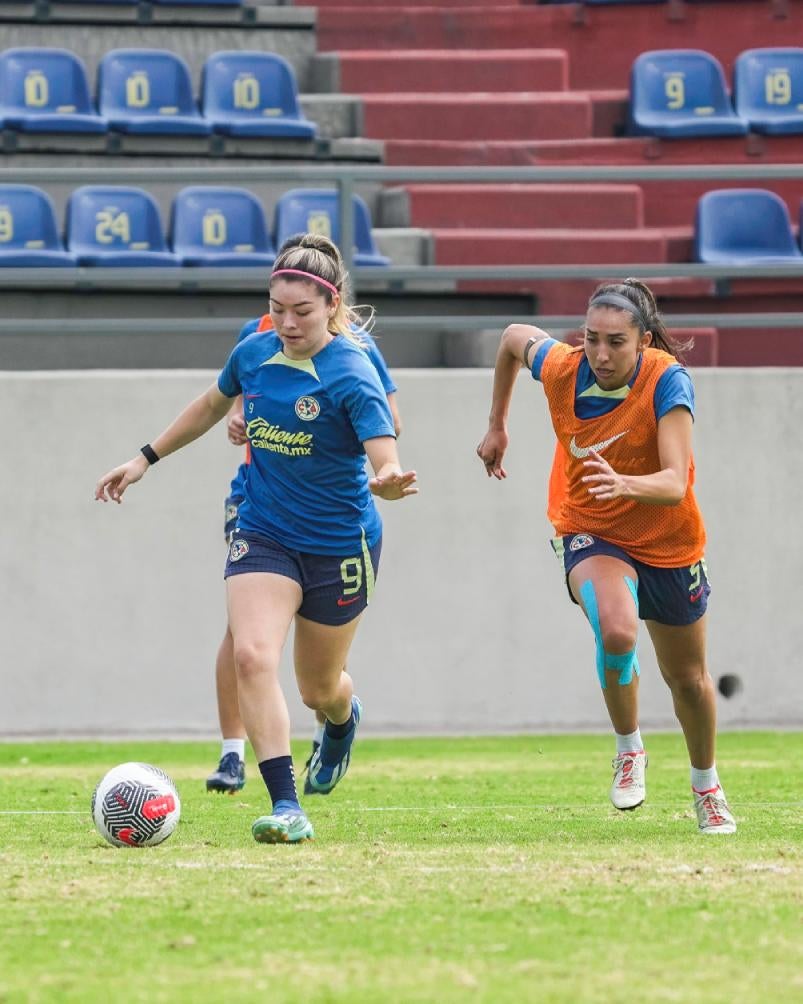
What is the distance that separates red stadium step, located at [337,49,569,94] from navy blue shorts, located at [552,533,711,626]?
969cm

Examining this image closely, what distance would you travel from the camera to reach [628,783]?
643 centimetres

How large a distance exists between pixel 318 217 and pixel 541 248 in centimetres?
167

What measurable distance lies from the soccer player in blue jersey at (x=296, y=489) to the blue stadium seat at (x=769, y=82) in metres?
9.32

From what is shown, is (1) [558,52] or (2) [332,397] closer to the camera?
(2) [332,397]

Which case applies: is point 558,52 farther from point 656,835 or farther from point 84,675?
point 656,835

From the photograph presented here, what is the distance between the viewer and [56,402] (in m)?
10.8

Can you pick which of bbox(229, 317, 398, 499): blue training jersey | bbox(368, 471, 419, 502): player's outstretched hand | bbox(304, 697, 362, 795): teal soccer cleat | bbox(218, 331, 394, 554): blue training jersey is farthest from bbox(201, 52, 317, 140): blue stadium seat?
bbox(368, 471, 419, 502): player's outstretched hand

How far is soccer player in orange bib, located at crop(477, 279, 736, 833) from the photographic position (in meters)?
6.18

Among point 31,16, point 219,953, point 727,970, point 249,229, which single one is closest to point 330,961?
point 219,953

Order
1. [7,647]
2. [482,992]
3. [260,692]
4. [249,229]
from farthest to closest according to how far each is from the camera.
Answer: [249,229] < [7,647] < [260,692] < [482,992]

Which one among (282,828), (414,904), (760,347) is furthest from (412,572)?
(414,904)

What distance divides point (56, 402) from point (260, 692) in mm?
5256

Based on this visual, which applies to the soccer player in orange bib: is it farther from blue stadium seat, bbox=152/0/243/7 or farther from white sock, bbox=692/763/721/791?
blue stadium seat, bbox=152/0/243/7

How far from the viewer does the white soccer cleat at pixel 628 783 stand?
641 centimetres
